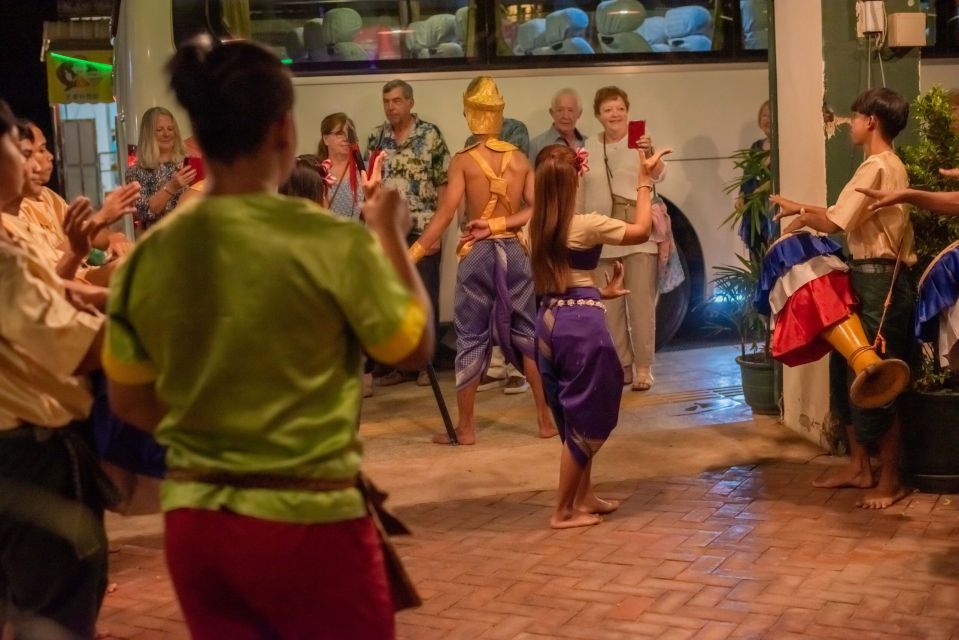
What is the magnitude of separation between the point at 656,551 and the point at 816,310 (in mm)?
1445

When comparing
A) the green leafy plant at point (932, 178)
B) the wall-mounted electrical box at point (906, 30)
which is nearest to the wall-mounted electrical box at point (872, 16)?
the wall-mounted electrical box at point (906, 30)

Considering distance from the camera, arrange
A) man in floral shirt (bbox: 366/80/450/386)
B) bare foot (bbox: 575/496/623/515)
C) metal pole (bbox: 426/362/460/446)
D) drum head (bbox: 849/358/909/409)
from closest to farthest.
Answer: drum head (bbox: 849/358/909/409)
bare foot (bbox: 575/496/623/515)
metal pole (bbox: 426/362/460/446)
man in floral shirt (bbox: 366/80/450/386)

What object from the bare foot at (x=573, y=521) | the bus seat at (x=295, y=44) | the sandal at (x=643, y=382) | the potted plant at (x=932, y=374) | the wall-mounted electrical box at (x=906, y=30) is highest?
the bus seat at (x=295, y=44)

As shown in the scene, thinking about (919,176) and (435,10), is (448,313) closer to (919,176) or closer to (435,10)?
(435,10)

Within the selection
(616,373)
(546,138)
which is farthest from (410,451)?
(546,138)

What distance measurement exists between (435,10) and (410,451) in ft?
11.6

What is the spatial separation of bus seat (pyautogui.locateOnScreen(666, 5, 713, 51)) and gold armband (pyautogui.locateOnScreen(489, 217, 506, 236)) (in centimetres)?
280

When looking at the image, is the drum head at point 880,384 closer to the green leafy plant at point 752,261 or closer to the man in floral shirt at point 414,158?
the green leafy plant at point 752,261

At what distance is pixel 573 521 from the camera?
18.2 ft

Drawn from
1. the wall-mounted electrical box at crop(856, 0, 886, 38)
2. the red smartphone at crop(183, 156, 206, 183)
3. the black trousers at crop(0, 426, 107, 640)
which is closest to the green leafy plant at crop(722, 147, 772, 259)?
the wall-mounted electrical box at crop(856, 0, 886, 38)

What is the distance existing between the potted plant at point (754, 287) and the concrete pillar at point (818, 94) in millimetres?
398

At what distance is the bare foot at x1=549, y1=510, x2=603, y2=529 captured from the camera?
552 cm

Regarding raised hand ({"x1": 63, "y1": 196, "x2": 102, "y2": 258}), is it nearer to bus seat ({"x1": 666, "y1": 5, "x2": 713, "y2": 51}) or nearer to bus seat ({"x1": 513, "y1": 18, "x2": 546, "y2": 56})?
bus seat ({"x1": 513, "y1": 18, "x2": 546, "y2": 56})

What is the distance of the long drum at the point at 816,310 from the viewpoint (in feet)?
18.1
